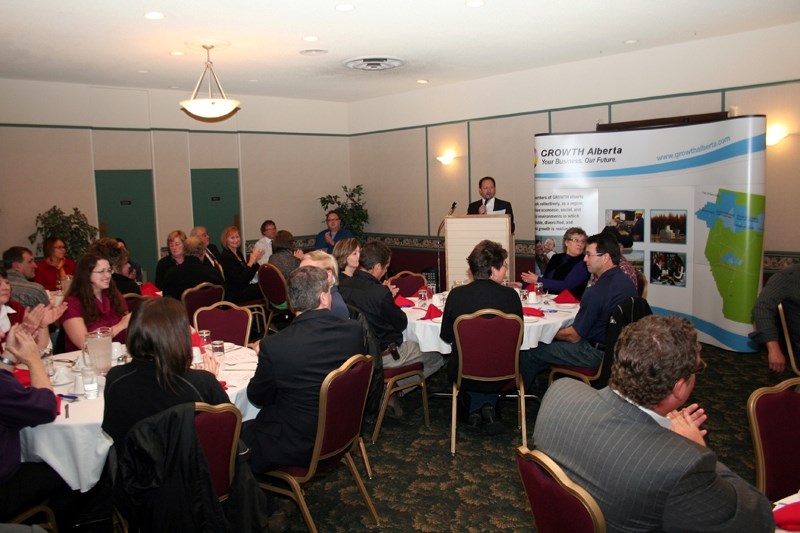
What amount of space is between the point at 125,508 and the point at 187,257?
153 inches

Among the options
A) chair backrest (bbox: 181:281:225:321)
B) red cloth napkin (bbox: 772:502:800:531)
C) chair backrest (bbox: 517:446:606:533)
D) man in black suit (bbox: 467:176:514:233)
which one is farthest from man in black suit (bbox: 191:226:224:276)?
red cloth napkin (bbox: 772:502:800:531)

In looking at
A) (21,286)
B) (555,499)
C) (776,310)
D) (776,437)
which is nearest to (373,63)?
(21,286)

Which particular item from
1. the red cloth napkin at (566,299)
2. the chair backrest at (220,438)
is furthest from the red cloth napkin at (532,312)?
the chair backrest at (220,438)

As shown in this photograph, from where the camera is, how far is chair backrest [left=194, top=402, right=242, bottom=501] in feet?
8.36

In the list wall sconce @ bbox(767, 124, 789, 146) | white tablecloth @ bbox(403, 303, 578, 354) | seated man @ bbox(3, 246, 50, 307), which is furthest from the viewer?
wall sconce @ bbox(767, 124, 789, 146)

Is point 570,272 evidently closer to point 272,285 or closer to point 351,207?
point 272,285

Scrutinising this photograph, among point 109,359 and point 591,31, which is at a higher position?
point 591,31

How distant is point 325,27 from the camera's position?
6.27 m

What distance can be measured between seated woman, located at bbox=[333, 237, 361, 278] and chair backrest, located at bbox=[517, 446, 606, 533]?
3202 mm

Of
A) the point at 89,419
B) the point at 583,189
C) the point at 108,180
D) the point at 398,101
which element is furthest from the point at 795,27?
the point at 108,180

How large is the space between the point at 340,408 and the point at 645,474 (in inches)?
65.2

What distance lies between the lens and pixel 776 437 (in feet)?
8.27

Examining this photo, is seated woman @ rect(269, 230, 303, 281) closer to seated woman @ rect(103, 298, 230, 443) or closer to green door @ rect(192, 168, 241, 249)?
green door @ rect(192, 168, 241, 249)

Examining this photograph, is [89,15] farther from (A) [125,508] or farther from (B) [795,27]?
(B) [795,27]
